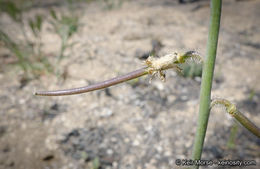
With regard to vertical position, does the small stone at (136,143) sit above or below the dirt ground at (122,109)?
below

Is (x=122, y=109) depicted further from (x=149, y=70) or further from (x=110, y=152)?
(x=149, y=70)

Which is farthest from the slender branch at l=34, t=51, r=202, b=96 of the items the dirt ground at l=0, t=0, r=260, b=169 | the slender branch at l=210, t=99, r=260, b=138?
the dirt ground at l=0, t=0, r=260, b=169

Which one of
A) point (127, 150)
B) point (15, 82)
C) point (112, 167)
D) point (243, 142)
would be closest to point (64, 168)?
point (112, 167)

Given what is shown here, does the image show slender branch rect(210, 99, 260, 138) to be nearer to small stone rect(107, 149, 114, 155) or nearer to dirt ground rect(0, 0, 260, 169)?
dirt ground rect(0, 0, 260, 169)

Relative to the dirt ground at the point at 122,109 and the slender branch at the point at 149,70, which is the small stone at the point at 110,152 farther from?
the slender branch at the point at 149,70

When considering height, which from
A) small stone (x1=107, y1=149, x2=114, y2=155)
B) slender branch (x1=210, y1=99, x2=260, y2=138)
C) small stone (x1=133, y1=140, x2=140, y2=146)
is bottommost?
small stone (x1=107, y1=149, x2=114, y2=155)

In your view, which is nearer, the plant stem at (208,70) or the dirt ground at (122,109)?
the plant stem at (208,70)

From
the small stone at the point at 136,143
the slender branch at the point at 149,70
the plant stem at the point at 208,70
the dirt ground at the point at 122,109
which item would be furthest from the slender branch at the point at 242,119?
the small stone at the point at 136,143

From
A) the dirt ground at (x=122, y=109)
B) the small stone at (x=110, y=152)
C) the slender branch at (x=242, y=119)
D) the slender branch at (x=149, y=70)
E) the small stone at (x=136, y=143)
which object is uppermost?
the slender branch at (x=149, y=70)

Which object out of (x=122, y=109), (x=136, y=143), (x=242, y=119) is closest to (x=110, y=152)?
(x=136, y=143)
